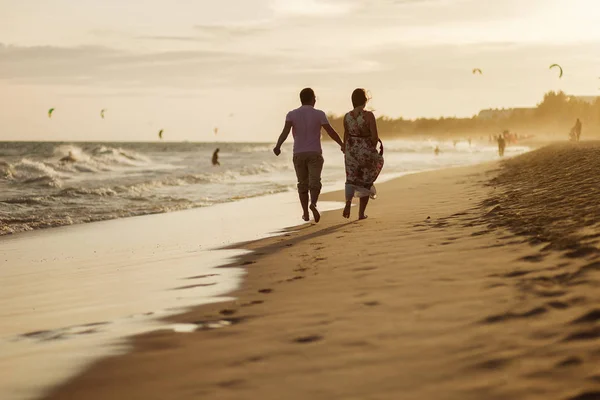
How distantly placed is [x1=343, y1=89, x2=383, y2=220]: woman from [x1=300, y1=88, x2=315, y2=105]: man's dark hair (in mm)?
634

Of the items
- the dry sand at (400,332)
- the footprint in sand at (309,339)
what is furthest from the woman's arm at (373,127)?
the footprint in sand at (309,339)

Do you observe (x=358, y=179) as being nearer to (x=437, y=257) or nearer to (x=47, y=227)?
(x=437, y=257)

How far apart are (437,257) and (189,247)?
11.5 ft

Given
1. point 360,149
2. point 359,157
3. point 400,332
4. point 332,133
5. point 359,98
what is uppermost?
point 359,98

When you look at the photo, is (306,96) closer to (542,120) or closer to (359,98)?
(359,98)

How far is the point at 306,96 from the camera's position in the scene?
9.26m

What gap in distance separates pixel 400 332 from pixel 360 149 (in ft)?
18.3

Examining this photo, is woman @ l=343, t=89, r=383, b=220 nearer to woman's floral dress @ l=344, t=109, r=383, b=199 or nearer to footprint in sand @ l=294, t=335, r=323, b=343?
woman's floral dress @ l=344, t=109, r=383, b=199

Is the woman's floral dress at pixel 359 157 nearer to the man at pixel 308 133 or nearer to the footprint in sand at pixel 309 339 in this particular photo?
the man at pixel 308 133

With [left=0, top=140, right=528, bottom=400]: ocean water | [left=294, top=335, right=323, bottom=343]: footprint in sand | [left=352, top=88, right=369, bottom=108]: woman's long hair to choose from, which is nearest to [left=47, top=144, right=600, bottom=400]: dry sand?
[left=294, top=335, right=323, bottom=343]: footprint in sand

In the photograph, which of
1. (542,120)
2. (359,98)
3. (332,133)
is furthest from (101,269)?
(542,120)

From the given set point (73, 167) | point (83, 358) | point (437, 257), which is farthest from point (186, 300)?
point (73, 167)

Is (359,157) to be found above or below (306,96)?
below

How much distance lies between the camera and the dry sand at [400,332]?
2.92 meters
